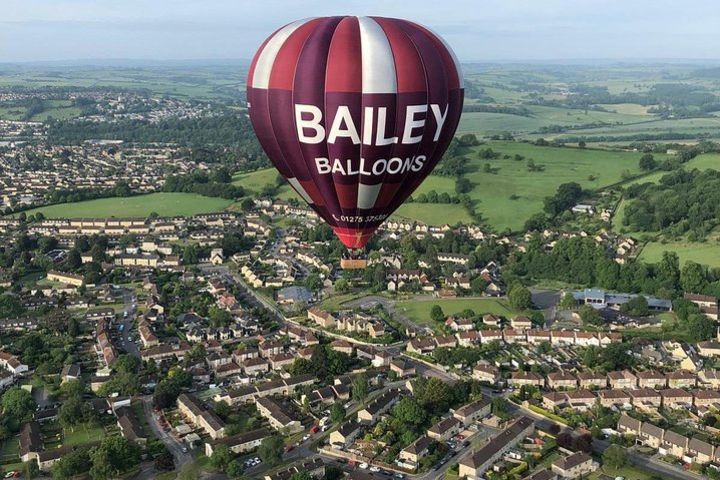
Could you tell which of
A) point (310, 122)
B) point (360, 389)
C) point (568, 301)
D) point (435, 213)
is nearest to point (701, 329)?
point (568, 301)

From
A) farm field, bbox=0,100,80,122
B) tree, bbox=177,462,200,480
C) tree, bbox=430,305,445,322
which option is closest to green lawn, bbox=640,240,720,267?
tree, bbox=430,305,445,322

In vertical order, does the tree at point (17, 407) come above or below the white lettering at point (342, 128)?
below

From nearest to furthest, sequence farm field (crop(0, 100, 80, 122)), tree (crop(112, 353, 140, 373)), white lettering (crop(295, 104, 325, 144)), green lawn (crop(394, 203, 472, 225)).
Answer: white lettering (crop(295, 104, 325, 144)), tree (crop(112, 353, 140, 373)), green lawn (crop(394, 203, 472, 225)), farm field (crop(0, 100, 80, 122))

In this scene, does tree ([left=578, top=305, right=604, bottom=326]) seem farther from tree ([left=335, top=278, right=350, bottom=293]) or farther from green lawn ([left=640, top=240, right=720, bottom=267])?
tree ([left=335, top=278, right=350, bottom=293])

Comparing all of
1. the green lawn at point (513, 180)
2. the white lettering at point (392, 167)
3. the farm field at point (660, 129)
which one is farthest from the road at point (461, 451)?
the farm field at point (660, 129)

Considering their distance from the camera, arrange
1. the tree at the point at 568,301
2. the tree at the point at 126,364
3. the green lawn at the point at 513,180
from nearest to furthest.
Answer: the tree at the point at 126,364, the tree at the point at 568,301, the green lawn at the point at 513,180

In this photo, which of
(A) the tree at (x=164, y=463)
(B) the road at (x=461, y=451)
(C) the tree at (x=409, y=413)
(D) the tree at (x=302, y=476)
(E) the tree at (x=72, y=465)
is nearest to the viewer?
(D) the tree at (x=302, y=476)

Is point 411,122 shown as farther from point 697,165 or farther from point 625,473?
point 697,165

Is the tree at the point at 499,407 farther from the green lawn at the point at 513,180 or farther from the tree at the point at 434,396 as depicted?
the green lawn at the point at 513,180
